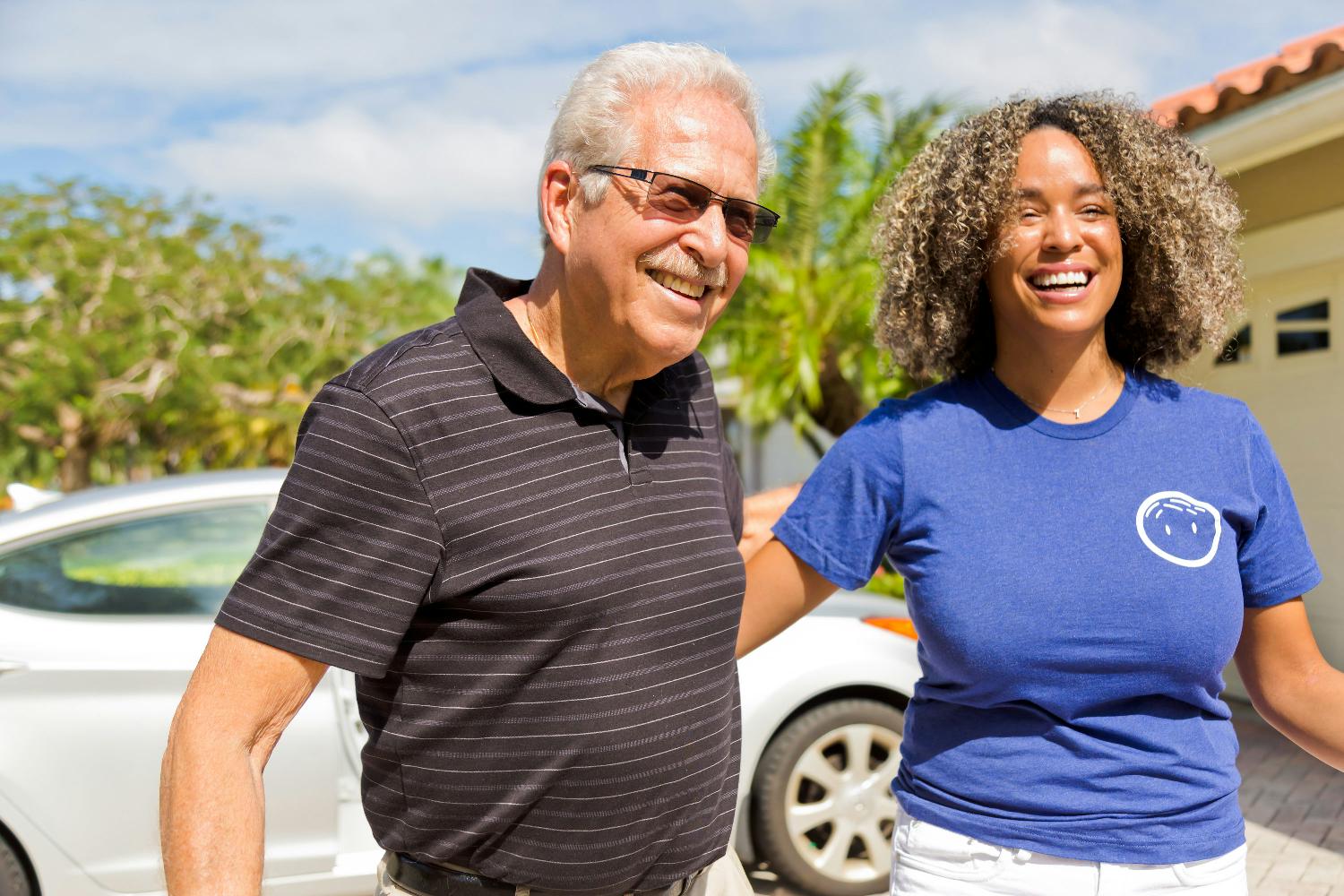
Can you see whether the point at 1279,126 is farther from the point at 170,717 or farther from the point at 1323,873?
the point at 170,717

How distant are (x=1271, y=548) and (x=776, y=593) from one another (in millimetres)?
A: 794

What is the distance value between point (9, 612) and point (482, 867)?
298 centimetres

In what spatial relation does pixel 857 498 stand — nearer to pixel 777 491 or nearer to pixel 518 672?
pixel 777 491

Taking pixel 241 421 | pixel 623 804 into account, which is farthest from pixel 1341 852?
pixel 241 421

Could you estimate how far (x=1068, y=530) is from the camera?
5.95ft

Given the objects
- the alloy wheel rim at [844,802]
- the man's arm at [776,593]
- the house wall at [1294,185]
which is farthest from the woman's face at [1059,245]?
the house wall at [1294,185]

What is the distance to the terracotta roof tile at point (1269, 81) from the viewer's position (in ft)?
17.3

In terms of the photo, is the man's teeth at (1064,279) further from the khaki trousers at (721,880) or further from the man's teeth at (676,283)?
the khaki trousers at (721,880)

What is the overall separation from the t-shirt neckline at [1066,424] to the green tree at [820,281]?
7840 mm

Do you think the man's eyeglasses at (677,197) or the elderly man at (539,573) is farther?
the man's eyeglasses at (677,197)

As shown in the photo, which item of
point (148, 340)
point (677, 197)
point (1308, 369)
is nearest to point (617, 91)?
point (677, 197)

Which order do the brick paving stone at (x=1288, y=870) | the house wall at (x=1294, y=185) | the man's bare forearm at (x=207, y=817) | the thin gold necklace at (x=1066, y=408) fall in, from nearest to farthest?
the man's bare forearm at (x=207, y=817)
the thin gold necklace at (x=1066, y=408)
the brick paving stone at (x=1288, y=870)
the house wall at (x=1294, y=185)

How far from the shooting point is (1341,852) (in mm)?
4684

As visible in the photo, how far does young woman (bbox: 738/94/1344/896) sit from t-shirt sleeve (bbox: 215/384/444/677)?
0.72m
